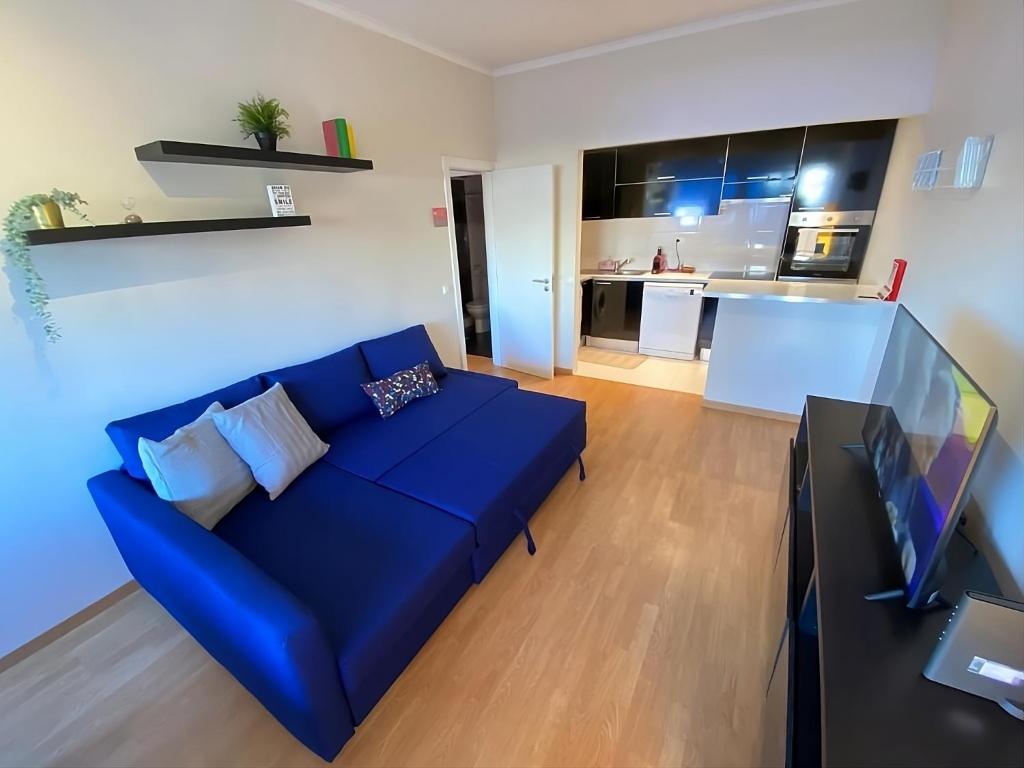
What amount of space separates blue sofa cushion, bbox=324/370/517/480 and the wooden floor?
2.44 ft

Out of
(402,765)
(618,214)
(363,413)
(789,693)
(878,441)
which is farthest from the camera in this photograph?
(618,214)

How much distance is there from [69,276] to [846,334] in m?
4.24

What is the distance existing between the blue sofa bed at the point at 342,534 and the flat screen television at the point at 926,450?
1.35 metres

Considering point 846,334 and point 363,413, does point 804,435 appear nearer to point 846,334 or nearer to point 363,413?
point 846,334

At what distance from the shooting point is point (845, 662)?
960 mm

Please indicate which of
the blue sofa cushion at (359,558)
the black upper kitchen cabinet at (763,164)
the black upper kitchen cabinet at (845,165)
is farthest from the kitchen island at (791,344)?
the blue sofa cushion at (359,558)

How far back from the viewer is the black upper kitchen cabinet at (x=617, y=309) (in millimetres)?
4773

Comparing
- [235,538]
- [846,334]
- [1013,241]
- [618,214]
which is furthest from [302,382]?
[618,214]

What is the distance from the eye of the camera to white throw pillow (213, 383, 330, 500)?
6.18ft

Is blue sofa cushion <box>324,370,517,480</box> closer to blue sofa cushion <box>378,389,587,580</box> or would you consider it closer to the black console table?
blue sofa cushion <box>378,389,587,580</box>

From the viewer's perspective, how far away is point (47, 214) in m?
1.53

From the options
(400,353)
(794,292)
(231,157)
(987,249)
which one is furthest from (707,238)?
(231,157)

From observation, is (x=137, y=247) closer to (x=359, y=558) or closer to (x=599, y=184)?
(x=359, y=558)

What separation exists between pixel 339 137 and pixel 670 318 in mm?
3498
